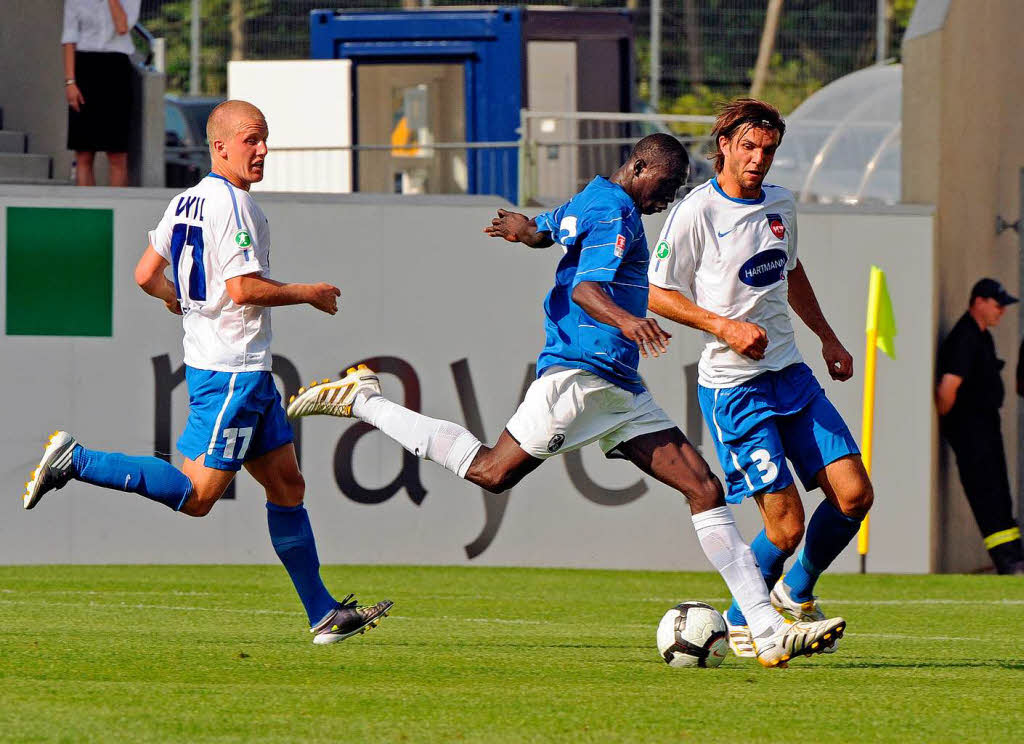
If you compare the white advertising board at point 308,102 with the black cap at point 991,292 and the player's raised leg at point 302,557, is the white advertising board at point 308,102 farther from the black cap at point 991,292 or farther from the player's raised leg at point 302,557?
the player's raised leg at point 302,557

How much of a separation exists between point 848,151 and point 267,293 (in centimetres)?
1483

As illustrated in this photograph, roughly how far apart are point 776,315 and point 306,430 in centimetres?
580

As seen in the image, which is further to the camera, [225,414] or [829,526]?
[829,526]

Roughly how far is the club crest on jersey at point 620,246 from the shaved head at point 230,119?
136 centimetres

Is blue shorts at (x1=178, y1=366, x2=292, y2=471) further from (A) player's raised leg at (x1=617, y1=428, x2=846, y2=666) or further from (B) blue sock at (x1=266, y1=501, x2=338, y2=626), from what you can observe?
(A) player's raised leg at (x1=617, y1=428, x2=846, y2=666)

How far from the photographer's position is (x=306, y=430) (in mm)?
11852

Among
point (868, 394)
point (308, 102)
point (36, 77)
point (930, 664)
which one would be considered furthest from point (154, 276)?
point (308, 102)

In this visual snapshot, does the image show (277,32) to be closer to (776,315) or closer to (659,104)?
(659,104)

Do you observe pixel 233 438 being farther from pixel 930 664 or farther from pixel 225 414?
pixel 930 664

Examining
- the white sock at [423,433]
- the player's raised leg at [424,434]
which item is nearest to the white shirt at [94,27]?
the player's raised leg at [424,434]

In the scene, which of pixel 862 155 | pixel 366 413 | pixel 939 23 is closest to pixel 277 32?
pixel 862 155

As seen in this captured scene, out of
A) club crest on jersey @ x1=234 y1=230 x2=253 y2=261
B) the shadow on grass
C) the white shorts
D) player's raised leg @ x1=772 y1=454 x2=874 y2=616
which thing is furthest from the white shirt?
the shadow on grass

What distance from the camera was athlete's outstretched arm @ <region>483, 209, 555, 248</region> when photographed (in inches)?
262

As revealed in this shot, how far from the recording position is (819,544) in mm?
6848
